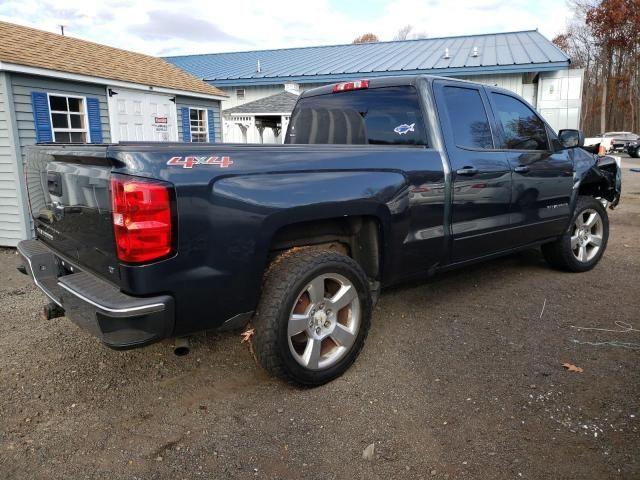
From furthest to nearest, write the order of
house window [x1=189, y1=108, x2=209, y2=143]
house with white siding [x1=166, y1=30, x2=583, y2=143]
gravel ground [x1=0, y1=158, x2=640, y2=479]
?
house with white siding [x1=166, y1=30, x2=583, y2=143]
house window [x1=189, y1=108, x2=209, y2=143]
gravel ground [x1=0, y1=158, x2=640, y2=479]

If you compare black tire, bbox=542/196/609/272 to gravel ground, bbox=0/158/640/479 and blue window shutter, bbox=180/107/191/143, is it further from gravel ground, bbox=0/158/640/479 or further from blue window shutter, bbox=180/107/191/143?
blue window shutter, bbox=180/107/191/143

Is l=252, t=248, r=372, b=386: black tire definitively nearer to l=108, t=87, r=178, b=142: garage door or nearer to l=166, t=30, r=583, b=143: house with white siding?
l=108, t=87, r=178, b=142: garage door

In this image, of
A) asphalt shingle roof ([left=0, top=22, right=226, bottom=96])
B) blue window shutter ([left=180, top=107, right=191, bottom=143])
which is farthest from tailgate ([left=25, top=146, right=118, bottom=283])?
blue window shutter ([left=180, top=107, right=191, bottom=143])

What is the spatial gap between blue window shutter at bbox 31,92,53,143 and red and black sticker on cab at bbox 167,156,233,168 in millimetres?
6645

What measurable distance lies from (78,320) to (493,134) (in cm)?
338

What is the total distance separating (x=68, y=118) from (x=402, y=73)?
14.2 m

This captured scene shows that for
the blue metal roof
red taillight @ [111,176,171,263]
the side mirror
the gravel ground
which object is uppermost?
the blue metal roof

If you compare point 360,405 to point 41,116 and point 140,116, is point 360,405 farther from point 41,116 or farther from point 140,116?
point 140,116

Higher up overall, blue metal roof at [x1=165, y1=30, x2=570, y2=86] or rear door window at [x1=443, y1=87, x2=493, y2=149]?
blue metal roof at [x1=165, y1=30, x2=570, y2=86]

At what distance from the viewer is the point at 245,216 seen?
2604 millimetres

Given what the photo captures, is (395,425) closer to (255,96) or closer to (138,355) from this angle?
(138,355)

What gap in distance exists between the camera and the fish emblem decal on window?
376cm

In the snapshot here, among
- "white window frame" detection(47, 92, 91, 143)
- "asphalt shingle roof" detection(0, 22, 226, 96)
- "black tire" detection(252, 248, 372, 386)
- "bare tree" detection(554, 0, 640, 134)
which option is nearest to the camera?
"black tire" detection(252, 248, 372, 386)

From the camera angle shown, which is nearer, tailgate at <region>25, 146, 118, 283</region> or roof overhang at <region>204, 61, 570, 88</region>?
tailgate at <region>25, 146, 118, 283</region>
